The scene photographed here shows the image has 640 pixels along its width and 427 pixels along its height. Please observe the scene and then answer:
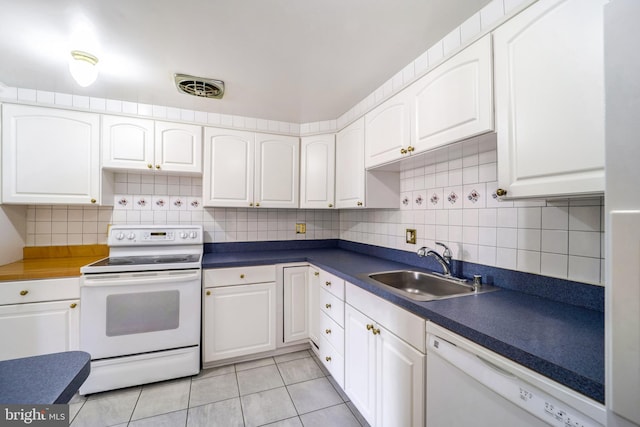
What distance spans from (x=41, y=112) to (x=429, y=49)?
273cm

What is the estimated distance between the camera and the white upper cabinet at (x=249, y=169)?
2.36 meters

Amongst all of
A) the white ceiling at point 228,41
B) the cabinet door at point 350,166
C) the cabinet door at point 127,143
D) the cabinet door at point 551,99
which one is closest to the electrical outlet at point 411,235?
the cabinet door at point 350,166

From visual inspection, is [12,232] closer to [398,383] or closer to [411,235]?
[398,383]

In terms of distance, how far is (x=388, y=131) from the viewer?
69.1 inches

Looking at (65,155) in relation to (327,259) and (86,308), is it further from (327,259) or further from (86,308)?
(327,259)

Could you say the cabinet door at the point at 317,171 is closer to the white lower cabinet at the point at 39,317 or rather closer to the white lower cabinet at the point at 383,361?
the white lower cabinet at the point at 383,361

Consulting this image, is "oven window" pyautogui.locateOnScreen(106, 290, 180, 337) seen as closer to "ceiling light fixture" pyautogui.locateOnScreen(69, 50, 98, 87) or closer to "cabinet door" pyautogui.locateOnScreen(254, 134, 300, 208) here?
"cabinet door" pyautogui.locateOnScreen(254, 134, 300, 208)

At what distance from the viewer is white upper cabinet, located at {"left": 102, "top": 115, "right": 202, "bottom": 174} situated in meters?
2.12

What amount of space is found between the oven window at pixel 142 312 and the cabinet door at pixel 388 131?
1.78m

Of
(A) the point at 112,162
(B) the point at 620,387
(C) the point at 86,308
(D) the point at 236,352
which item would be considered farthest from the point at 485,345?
(A) the point at 112,162

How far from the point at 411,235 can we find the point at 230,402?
1685 mm

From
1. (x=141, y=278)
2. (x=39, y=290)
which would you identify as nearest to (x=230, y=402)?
(x=141, y=278)

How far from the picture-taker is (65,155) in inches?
79.4

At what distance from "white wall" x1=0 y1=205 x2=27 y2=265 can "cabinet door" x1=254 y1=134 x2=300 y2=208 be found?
1802 mm
